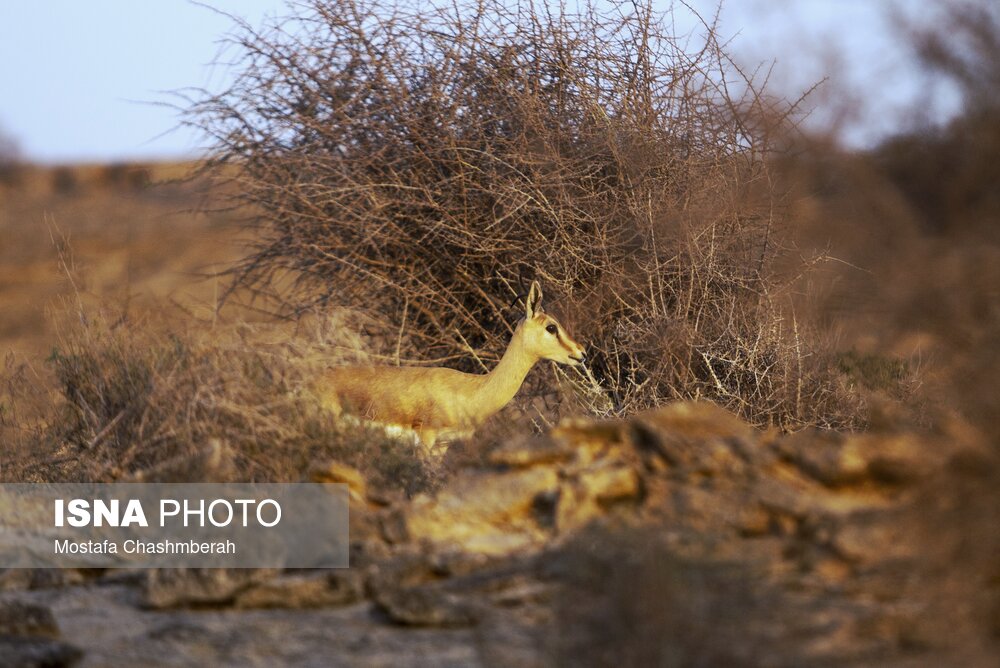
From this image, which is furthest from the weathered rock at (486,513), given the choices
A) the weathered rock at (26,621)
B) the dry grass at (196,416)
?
the weathered rock at (26,621)

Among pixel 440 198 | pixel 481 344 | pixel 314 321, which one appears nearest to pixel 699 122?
pixel 440 198

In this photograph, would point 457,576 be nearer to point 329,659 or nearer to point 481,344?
point 329,659

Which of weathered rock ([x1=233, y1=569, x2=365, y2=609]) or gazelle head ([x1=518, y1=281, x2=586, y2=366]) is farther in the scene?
gazelle head ([x1=518, y1=281, x2=586, y2=366])

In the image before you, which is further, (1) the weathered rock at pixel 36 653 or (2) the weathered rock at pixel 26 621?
(2) the weathered rock at pixel 26 621

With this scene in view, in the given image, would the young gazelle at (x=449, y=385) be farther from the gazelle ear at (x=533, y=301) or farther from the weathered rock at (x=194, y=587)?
the weathered rock at (x=194, y=587)

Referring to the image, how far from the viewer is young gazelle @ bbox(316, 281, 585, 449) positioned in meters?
8.62

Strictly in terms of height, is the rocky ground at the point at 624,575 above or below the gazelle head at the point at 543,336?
below

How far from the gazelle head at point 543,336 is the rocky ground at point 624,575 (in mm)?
2651

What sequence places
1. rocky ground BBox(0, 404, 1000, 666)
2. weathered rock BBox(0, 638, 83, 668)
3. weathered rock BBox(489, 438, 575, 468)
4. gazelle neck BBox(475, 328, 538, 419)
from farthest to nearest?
gazelle neck BBox(475, 328, 538, 419)
weathered rock BBox(489, 438, 575, 468)
weathered rock BBox(0, 638, 83, 668)
rocky ground BBox(0, 404, 1000, 666)

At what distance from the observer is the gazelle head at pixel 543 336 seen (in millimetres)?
9164

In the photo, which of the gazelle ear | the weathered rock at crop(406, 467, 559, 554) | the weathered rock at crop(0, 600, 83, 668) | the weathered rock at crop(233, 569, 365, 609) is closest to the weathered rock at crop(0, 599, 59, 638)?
the weathered rock at crop(0, 600, 83, 668)

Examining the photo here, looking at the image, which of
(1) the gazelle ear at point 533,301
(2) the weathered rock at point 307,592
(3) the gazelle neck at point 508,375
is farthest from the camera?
(3) the gazelle neck at point 508,375

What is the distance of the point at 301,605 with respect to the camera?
5582mm

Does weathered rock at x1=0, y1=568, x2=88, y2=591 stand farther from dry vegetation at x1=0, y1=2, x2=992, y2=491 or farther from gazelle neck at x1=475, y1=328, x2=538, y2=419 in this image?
gazelle neck at x1=475, y1=328, x2=538, y2=419
